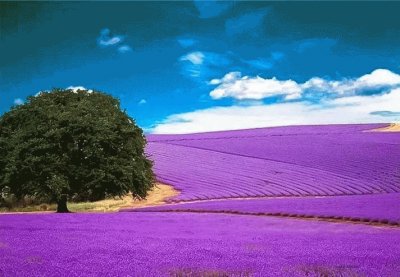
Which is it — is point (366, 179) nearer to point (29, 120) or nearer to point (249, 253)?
point (29, 120)

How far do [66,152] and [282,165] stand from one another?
23.0 m

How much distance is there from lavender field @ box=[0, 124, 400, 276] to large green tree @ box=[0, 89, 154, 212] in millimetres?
3043

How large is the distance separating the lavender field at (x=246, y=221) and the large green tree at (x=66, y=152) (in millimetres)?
3043

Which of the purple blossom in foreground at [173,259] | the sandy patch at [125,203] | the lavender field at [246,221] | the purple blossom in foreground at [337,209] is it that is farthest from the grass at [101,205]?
the purple blossom in foreground at [173,259]

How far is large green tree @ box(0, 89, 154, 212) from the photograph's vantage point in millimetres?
22641

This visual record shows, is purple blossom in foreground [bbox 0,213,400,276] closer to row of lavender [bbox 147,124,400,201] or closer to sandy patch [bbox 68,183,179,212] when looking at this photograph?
sandy patch [bbox 68,183,179,212]

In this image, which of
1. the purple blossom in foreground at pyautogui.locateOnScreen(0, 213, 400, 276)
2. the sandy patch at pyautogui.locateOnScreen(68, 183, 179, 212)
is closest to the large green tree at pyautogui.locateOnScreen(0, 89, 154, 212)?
the sandy patch at pyautogui.locateOnScreen(68, 183, 179, 212)

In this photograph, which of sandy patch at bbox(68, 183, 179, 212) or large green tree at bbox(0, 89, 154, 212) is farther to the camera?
sandy patch at bbox(68, 183, 179, 212)

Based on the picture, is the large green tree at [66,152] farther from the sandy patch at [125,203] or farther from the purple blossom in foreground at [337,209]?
the sandy patch at [125,203]

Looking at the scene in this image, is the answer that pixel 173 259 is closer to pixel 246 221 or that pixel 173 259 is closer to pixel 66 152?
pixel 246 221

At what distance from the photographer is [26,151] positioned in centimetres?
2294

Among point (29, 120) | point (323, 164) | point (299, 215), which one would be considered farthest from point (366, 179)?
point (29, 120)

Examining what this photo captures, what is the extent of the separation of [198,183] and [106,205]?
26.0 feet

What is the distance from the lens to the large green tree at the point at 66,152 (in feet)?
74.3
